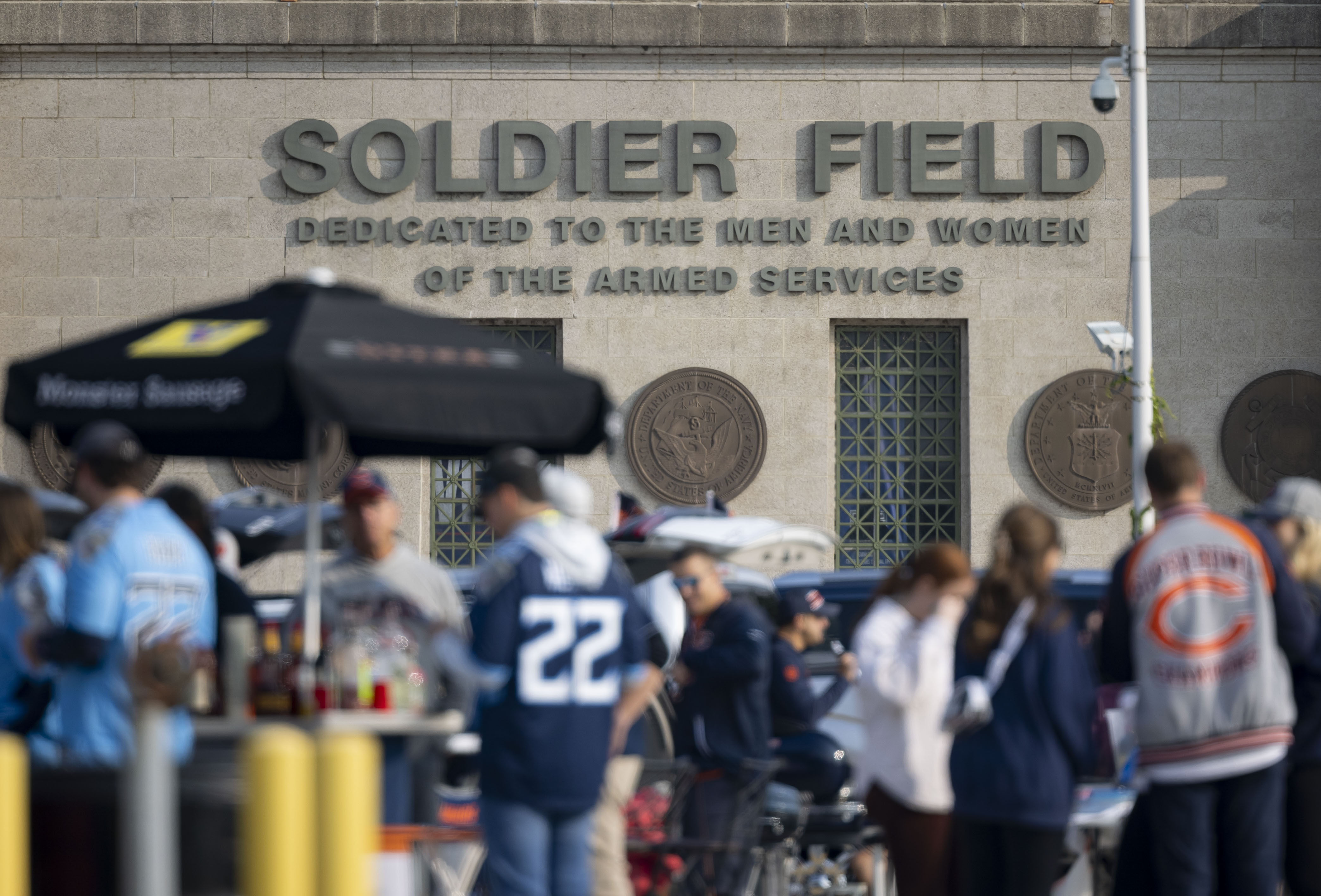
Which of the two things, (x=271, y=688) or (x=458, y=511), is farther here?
(x=458, y=511)

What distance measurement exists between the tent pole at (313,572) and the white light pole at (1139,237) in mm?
8392

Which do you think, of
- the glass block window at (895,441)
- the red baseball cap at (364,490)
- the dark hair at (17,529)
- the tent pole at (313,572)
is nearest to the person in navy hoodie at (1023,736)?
the tent pole at (313,572)

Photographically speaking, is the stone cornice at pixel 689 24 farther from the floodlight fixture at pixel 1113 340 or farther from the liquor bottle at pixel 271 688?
the liquor bottle at pixel 271 688

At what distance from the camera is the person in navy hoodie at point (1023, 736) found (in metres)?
5.17

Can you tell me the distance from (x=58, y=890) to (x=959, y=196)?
44.8ft

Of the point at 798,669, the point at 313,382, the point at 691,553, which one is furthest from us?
the point at 798,669

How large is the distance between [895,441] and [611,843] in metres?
10.3

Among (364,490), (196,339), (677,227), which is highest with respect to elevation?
(677,227)

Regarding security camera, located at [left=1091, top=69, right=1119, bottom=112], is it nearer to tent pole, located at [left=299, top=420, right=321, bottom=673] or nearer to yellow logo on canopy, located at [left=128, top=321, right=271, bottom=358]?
tent pole, located at [left=299, top=420, right=321, bottom=673]

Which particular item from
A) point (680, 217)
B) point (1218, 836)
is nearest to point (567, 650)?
point (1218, 836)

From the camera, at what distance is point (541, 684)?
17.3ft

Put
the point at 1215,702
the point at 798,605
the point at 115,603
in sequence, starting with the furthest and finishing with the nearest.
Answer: the point at 798,605, the point at 115,603, the point at 1215,702

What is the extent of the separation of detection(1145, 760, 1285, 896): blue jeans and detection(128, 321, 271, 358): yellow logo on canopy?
3.66 m

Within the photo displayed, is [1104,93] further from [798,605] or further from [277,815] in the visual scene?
[277,815]
